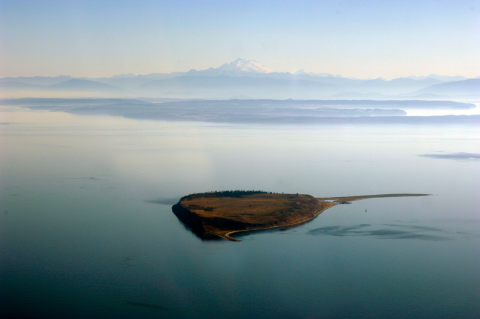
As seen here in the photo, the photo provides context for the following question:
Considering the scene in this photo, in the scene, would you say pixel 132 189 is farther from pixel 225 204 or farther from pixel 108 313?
pixel 108 313

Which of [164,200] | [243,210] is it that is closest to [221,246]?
[243,210]

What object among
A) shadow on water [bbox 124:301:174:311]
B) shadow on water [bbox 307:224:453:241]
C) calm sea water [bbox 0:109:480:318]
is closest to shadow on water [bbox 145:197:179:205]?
calm sea water [bbox 0:109:480:318]

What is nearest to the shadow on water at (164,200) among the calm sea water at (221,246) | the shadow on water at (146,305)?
the calm sea water at (221,246)

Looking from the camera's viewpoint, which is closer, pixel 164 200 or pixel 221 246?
pixel 221 246

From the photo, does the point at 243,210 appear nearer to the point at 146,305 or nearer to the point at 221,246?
the point at 221,246

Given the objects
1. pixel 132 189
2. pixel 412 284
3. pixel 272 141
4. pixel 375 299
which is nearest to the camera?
pixel 375 299

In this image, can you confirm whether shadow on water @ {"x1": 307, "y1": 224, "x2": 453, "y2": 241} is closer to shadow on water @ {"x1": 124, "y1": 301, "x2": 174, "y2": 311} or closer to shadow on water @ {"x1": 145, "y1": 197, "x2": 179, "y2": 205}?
shadow on water @ {"x1": 124, "y1": 301, "x2": 174, "y2": 311}

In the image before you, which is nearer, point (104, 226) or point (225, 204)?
point (104, 226)

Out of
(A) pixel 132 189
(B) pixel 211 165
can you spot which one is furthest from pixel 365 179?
(A) pixel 132 189
